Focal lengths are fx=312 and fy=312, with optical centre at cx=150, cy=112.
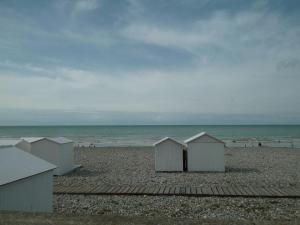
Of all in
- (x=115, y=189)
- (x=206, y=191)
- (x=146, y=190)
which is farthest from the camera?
(x=115, y=189)

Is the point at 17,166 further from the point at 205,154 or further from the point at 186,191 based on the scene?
the point at 205,154

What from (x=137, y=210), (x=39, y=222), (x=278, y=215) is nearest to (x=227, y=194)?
(x=278, y=215)

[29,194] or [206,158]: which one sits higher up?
[29,194]

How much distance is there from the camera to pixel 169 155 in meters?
17.4

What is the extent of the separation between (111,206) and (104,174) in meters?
7.68

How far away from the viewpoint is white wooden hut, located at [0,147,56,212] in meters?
5.52

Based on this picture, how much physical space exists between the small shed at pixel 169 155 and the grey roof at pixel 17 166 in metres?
10.7

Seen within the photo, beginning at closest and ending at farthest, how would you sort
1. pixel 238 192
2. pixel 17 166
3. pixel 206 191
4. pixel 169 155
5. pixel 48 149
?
1. pixel 17 166
2. pixel 238 192
3. pixel 206 191
4. pixel 48 149
5. pixel 169 155

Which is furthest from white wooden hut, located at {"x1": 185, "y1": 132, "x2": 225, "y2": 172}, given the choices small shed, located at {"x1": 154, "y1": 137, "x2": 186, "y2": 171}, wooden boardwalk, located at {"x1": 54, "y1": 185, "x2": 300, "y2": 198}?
wooden boardwalk, located at {"x1": 54, "y1": 185, "x2": 300, "y2": 198}

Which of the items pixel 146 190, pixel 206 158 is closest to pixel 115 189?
pixel 146 190

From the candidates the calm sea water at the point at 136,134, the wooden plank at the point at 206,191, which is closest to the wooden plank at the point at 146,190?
the wooden plank at the point at 206,191

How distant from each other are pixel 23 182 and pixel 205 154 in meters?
12.7

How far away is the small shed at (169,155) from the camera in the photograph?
56.9 feet

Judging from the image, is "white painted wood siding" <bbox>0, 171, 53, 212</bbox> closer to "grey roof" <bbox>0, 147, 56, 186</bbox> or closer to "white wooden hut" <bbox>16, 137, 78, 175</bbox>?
"grey roof" <bbox>0, 147, 56, 186</bbox>
